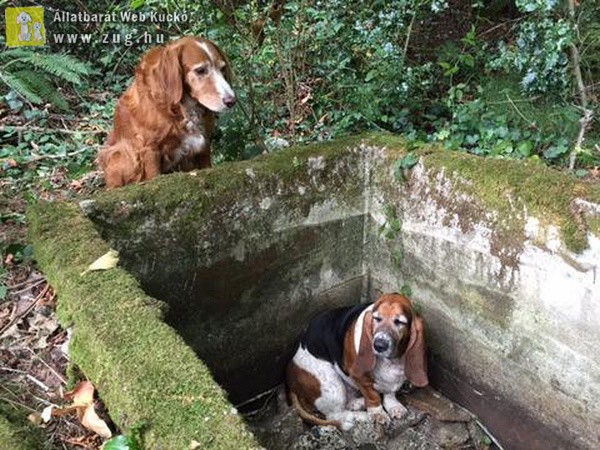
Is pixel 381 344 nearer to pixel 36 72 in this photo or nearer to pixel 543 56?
pixel 543 56

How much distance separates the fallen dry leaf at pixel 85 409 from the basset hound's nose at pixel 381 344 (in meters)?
2.10

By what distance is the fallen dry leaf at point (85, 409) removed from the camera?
2043 millimetres

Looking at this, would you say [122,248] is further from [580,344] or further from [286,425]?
[580,344]

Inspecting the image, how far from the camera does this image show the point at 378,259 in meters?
4.71

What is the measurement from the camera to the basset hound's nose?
12.8 ft

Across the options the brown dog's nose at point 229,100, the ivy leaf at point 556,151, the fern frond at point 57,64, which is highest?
the fern frond at point 57,64

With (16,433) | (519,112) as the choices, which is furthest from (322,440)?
(519,112)

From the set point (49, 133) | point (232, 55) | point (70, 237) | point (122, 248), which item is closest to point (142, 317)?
point (70, 237)

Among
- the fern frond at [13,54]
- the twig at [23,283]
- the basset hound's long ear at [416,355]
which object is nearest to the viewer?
the twig at [23,283]

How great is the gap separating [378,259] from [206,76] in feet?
6.15

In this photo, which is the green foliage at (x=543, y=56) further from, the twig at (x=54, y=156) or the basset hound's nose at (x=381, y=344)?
the twig at (x=54, y=156)

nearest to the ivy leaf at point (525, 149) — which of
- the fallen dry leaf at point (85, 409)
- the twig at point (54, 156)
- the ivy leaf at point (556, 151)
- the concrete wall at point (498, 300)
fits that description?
the ivy leaf at point (556, 151)

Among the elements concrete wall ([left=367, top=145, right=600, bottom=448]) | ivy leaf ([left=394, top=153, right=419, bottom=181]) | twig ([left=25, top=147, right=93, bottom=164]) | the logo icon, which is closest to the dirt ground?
concrete wall ([left=367, top=145, right=600, bottom=448])

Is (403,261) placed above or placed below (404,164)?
below
